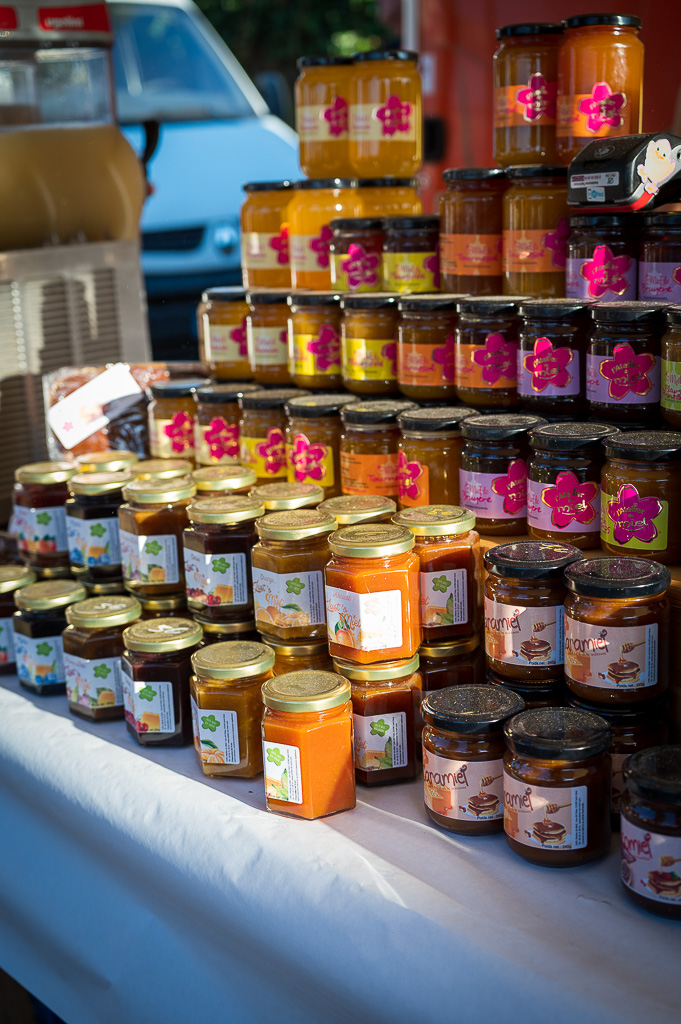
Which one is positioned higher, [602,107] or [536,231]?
[602,107]

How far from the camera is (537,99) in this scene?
6.01ft

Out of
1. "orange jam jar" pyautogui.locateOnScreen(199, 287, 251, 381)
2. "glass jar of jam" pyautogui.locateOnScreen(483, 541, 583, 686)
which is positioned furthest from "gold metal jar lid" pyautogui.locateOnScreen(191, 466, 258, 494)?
"glass jar of jam" pyautogui.locateOnScreen(483, 541, 583, 686)

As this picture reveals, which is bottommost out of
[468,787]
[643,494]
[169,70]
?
[468,787]

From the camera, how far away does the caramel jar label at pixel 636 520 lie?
1442 mm

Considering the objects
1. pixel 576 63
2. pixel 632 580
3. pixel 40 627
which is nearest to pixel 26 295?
pixel 40 627

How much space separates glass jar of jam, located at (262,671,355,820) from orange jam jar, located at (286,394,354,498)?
0.54m

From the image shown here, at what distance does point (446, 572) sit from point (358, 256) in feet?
2.45

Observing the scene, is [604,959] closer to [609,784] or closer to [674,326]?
[609,784]

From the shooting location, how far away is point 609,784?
1275 millimetres

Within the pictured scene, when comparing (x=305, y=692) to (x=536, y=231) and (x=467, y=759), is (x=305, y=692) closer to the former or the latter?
(x=467, y=759)

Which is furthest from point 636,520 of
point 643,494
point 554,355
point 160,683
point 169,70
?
point 169,70

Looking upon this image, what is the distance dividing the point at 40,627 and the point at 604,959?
3.71 feet

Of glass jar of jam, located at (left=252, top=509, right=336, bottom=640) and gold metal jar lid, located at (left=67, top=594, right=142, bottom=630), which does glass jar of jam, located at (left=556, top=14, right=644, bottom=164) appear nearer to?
glass jar of jam, located at (left=252, top=509, right=336, bottom=640)

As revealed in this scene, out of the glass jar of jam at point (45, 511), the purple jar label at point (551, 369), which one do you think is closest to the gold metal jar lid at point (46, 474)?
the glass jar of jam at point (45, 511)
